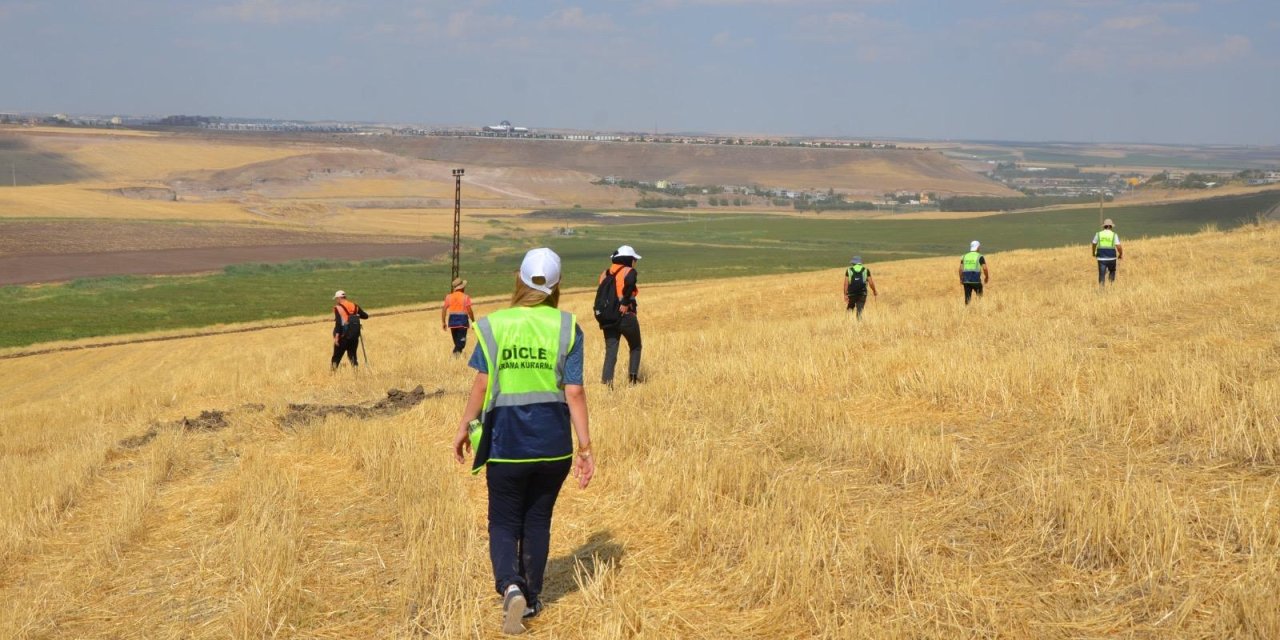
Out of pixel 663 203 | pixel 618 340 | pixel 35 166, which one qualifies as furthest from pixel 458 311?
pixel 35 166

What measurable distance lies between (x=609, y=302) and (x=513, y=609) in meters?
7.50

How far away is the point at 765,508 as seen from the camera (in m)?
7.00

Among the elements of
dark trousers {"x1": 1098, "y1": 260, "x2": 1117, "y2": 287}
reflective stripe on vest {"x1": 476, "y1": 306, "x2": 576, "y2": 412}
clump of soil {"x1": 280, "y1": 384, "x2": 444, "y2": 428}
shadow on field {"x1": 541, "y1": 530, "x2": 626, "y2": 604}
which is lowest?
clump of soil {"x1": 280, "y1": 384, "x2": 444, "y2": 428}

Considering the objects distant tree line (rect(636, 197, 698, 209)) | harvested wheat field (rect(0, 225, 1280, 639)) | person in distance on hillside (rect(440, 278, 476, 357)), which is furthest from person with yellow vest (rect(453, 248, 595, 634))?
distant tree line (rect(636, 197, 698, 209))

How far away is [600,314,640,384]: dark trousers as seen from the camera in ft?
43.1

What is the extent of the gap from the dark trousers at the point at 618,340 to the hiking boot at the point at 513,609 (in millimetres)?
7309

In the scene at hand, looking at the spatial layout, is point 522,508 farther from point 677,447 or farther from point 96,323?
point 96,323

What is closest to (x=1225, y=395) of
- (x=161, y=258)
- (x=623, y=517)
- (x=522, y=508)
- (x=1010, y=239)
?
(x=623, y=517)

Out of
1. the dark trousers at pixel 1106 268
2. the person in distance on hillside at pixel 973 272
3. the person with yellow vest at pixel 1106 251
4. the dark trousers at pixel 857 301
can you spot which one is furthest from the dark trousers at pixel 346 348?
the dark trousers at pixel 1106 268

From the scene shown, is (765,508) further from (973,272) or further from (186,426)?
(973,272)

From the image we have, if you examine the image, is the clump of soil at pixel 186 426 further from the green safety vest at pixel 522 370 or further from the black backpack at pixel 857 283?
the black backpack at pixel 857 283

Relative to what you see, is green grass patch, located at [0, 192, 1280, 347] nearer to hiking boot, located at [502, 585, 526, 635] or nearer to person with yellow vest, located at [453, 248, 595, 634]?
person with yellow vest, located at [453, 248, 595, 634]

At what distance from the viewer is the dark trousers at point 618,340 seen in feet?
43.1

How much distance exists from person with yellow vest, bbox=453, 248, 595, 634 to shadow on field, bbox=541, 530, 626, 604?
57 cm
